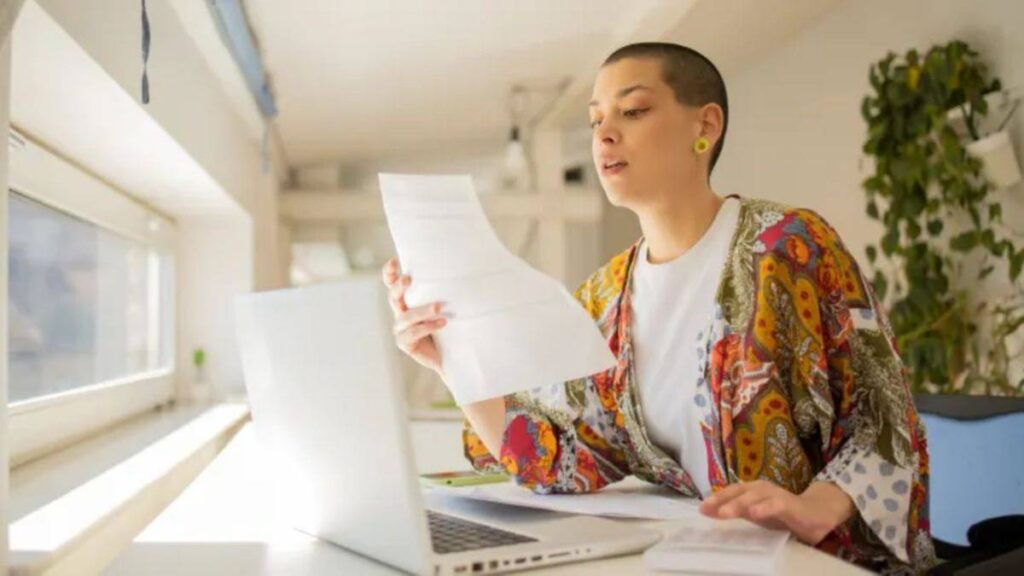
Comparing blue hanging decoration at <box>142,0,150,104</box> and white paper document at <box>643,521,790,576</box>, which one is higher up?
blue hanging decoration at <box>142,0,150,104</box>

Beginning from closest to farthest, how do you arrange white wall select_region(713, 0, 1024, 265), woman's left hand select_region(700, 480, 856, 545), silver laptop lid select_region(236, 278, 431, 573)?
silver laptop lid select_region(236, 278, 431, 573)
woman's left hand select_region(700, 480, 856, 545)
white wall select_region(713, 0, 1024, 265)

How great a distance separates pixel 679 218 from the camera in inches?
51.3

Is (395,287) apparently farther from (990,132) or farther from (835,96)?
(835,96)

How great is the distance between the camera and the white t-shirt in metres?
1.25

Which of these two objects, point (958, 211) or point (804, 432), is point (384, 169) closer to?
point (958, 211)

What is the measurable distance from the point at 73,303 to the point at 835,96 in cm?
264

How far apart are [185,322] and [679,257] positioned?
2.79 m

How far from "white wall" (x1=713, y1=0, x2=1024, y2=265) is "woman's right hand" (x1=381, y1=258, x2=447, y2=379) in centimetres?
221

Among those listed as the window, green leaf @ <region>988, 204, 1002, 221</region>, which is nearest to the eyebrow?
the window

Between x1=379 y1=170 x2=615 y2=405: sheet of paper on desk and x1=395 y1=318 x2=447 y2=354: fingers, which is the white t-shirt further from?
x1=395 y1=318 x2=447 y2=354: fingers

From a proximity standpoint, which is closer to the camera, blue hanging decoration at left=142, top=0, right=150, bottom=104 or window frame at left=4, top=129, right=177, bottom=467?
blue hanging decoration at left=142, top=0, right=150, bottom=104

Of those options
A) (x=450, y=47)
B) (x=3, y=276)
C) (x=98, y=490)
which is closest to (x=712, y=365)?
(x=3, y=276)

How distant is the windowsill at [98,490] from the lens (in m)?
1.18

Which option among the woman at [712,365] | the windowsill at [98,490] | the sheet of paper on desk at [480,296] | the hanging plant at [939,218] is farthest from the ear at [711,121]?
the hanging plant at [939,218]
